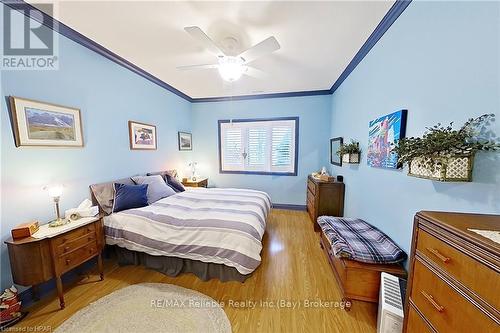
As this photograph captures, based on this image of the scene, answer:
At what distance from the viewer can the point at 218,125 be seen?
476 centimetres

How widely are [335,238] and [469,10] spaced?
1898 millimetres

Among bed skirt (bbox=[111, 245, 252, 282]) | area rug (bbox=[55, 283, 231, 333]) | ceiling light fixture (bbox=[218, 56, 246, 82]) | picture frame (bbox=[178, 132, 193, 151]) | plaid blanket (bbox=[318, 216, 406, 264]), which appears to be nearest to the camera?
area rug (bbox=[55, 283, 231, 333])

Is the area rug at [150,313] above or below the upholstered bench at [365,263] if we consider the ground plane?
below

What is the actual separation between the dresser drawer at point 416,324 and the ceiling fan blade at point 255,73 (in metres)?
3.16

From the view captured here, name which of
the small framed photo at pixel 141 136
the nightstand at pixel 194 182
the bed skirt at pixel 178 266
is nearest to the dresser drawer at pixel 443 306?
the bed skirt at pixel 178 266

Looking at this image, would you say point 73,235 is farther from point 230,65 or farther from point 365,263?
point 365,263

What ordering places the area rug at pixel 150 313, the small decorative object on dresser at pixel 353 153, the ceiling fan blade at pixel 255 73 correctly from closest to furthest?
the area rug at pixel 150 313 < the small decorative object on dresser at pixel 353 153 < the ceiling fan blade at pixel 255 73

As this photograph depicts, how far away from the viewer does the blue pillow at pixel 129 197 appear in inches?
94.0

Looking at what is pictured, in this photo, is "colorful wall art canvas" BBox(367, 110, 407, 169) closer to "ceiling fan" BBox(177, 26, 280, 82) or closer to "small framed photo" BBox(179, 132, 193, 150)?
"ceiling fan" BBox(177, 26, 280, 82)

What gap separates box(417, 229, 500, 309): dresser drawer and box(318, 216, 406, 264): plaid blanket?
32.2 inches

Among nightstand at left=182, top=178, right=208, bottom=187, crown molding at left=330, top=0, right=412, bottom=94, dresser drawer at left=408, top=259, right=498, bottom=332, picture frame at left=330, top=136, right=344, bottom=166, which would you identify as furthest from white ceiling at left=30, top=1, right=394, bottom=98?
nightstand at left=182, top=178, right=208, bottom=187

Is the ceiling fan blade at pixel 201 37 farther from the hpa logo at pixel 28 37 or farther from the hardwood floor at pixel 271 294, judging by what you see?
the hardwood floor at pixel 271 294

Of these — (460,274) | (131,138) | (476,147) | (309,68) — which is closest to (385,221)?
(476,147)

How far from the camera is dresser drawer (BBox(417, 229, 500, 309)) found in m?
0.61
